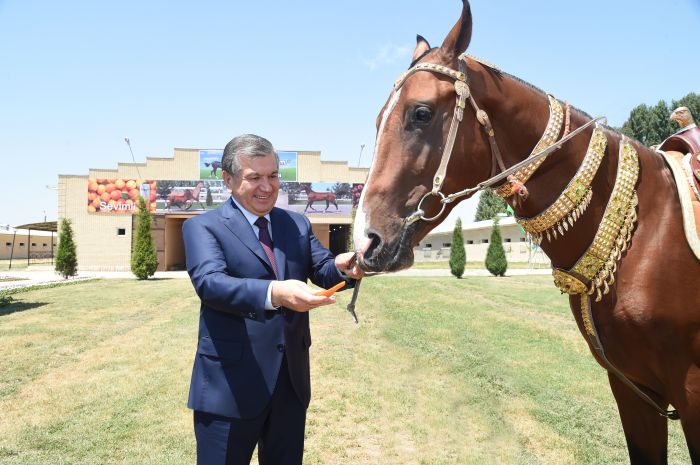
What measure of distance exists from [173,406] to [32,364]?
3.76m

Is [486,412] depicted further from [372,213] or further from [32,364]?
[32,364]

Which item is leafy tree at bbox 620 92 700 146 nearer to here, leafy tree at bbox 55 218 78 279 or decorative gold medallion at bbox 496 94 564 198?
leafy tree at bbox 55 218 78 279

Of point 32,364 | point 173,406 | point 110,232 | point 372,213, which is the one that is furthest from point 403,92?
point 110,232

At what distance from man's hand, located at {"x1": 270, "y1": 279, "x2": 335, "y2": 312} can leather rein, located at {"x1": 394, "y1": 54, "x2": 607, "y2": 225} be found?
1.60 ft

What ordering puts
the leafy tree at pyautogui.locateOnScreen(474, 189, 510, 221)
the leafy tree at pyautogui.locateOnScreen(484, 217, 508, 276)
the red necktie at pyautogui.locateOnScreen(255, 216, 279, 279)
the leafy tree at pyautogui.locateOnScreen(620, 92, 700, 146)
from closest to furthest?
1. the red necktie at pyautogui.locateOnScreen(255, 216, 279, 279)
2. the leafy tree at pyautogui.locateOnScreen(484, 217, 508, 276)
3. the leafy tree at pyautogui.locateOnScreen(620, 92, 700, 146)
4. the leafy tree at pyautogui.locateOnScreen(474, 189, 510, 221)

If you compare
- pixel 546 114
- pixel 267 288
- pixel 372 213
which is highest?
pixel 546 114

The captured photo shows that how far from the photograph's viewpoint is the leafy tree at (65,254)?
2608 centimetres

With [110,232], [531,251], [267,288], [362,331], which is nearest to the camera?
[267,288]

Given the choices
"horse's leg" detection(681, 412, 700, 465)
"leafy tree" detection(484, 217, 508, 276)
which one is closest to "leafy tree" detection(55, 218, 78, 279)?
"leafy tree" detection(484, 217, 508, 276)

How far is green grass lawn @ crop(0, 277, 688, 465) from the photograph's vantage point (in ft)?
15.6

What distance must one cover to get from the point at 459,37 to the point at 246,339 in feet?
5.81

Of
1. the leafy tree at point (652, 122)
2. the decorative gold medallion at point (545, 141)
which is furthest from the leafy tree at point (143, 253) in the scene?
the leafy tree at point (652, 122)

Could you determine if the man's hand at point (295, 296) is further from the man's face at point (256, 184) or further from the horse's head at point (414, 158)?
the man's face at point (256, 184)

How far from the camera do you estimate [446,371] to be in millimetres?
7387
